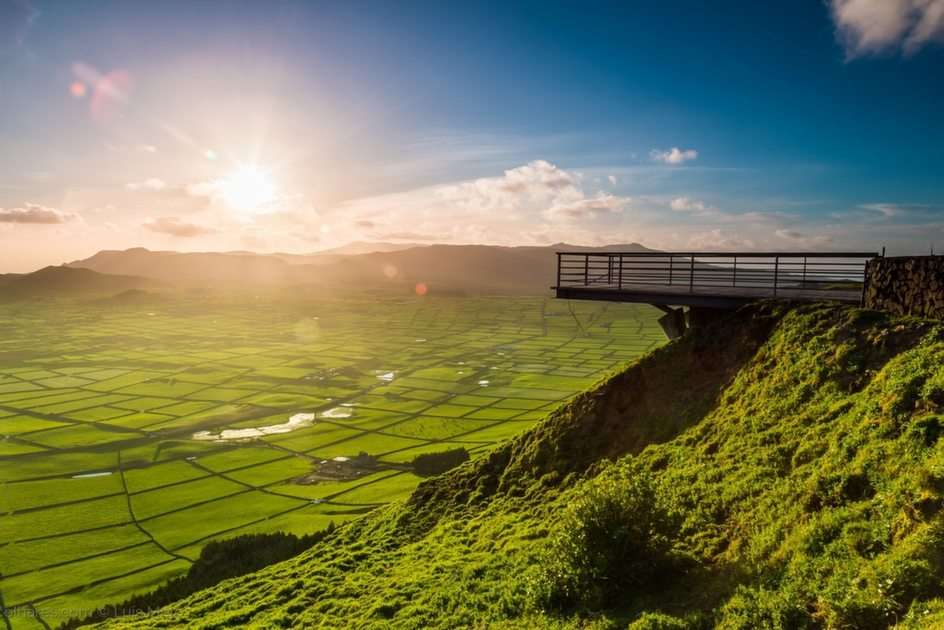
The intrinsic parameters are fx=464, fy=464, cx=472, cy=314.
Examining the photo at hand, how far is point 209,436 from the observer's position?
70.8 m

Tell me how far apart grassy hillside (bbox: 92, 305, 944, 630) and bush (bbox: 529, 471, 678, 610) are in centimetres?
4

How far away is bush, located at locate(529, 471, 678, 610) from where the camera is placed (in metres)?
12.0

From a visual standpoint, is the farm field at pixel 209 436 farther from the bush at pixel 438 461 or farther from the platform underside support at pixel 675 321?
the platform underside support at pixel 675 321

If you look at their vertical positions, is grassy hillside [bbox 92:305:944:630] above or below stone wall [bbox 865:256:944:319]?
below

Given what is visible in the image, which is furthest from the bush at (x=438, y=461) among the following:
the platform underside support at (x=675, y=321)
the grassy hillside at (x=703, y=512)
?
the platform underside support at (x=675, y=321)

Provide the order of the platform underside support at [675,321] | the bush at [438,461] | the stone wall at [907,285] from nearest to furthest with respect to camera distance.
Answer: the stone wall at [907,285], the platform underside support at [675,321], the bush at [438,461]

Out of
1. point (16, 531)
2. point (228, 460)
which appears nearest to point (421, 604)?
point (16, 531)

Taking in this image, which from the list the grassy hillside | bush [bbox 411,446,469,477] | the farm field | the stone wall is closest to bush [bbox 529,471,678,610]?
the grassy hillside

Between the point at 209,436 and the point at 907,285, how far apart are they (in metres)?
80.1

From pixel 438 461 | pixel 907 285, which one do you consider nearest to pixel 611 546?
pixel 907 285

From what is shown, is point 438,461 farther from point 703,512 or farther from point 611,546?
point 611,546

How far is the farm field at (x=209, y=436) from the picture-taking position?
39.5m

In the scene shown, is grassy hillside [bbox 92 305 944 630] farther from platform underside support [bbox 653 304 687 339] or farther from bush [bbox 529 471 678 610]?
platform underside support [bbox 653 304 687 339]

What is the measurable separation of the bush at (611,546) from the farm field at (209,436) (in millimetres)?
33326
